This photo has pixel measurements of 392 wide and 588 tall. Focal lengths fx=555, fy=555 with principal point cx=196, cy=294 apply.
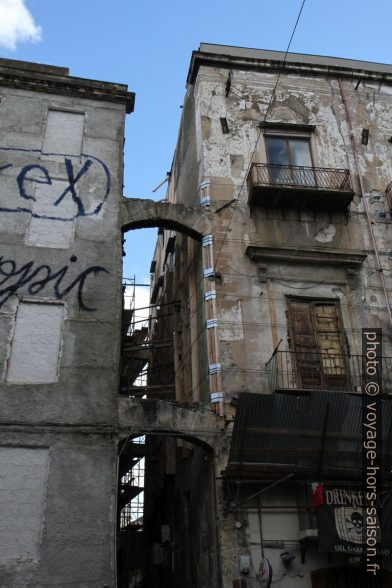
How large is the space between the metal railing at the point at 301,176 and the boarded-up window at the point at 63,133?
4.79 m

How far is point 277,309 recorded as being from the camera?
13297mm

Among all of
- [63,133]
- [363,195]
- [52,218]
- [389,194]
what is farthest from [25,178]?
[389,194]

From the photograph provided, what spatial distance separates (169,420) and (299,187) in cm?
693

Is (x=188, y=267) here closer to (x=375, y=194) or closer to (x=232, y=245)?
(x=232, y=245)

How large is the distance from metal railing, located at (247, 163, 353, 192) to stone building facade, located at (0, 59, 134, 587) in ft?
12.5

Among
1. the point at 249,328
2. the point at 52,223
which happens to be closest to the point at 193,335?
the point at 249,328

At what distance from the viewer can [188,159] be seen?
17.4m

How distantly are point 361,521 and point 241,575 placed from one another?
246 centimetres

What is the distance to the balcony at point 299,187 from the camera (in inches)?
562

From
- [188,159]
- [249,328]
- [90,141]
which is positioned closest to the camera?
[249,328]

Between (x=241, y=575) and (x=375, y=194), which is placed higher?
(x=375, y=194)

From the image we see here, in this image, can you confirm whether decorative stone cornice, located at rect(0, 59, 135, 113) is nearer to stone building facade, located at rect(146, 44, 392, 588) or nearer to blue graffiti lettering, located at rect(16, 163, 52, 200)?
stone building facade, located at rect(146, 44, 392, 588)

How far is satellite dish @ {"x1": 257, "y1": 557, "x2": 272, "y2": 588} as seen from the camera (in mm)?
9938

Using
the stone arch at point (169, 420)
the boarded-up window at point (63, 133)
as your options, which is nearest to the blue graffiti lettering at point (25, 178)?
the boarded-up window at point (63, 133)
